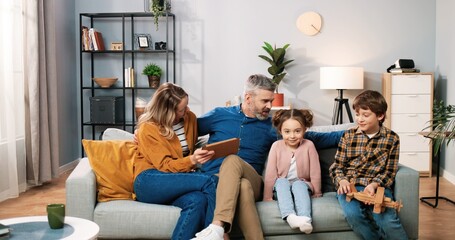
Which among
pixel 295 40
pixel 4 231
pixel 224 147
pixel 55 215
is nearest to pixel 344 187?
pixel 224 147

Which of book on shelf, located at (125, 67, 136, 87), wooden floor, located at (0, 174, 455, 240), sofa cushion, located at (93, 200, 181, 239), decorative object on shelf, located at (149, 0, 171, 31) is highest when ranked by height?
decorative object on shelf, located at (149, 0, 171, 31)

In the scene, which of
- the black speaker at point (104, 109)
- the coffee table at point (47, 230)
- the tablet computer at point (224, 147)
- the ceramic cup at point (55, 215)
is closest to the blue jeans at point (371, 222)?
the tablet computer at point (224, 147)

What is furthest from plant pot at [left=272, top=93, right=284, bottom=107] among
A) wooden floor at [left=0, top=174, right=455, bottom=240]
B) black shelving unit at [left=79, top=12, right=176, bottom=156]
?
wooden floor at [left=0, top=174, right=455, bottom=240]

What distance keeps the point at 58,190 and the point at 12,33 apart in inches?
58.0

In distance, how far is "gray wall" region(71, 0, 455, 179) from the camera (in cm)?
711

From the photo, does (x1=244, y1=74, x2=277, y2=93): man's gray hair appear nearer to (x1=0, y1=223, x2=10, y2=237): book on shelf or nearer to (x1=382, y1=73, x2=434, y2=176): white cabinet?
(x1=0, y1=223, x2=10, y2=237): book on shelf

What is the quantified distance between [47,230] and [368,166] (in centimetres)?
177

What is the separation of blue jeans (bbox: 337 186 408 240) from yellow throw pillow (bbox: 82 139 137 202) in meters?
1.21

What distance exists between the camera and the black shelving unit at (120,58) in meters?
7.23

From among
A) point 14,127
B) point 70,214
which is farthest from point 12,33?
point 70,214

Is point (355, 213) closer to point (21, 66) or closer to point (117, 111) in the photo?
point (21, 66)

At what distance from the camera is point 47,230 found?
2.70 m

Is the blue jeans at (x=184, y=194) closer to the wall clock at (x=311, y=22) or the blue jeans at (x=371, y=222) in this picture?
the blue jeans at (x=371, y=222)

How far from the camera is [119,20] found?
7.33m
